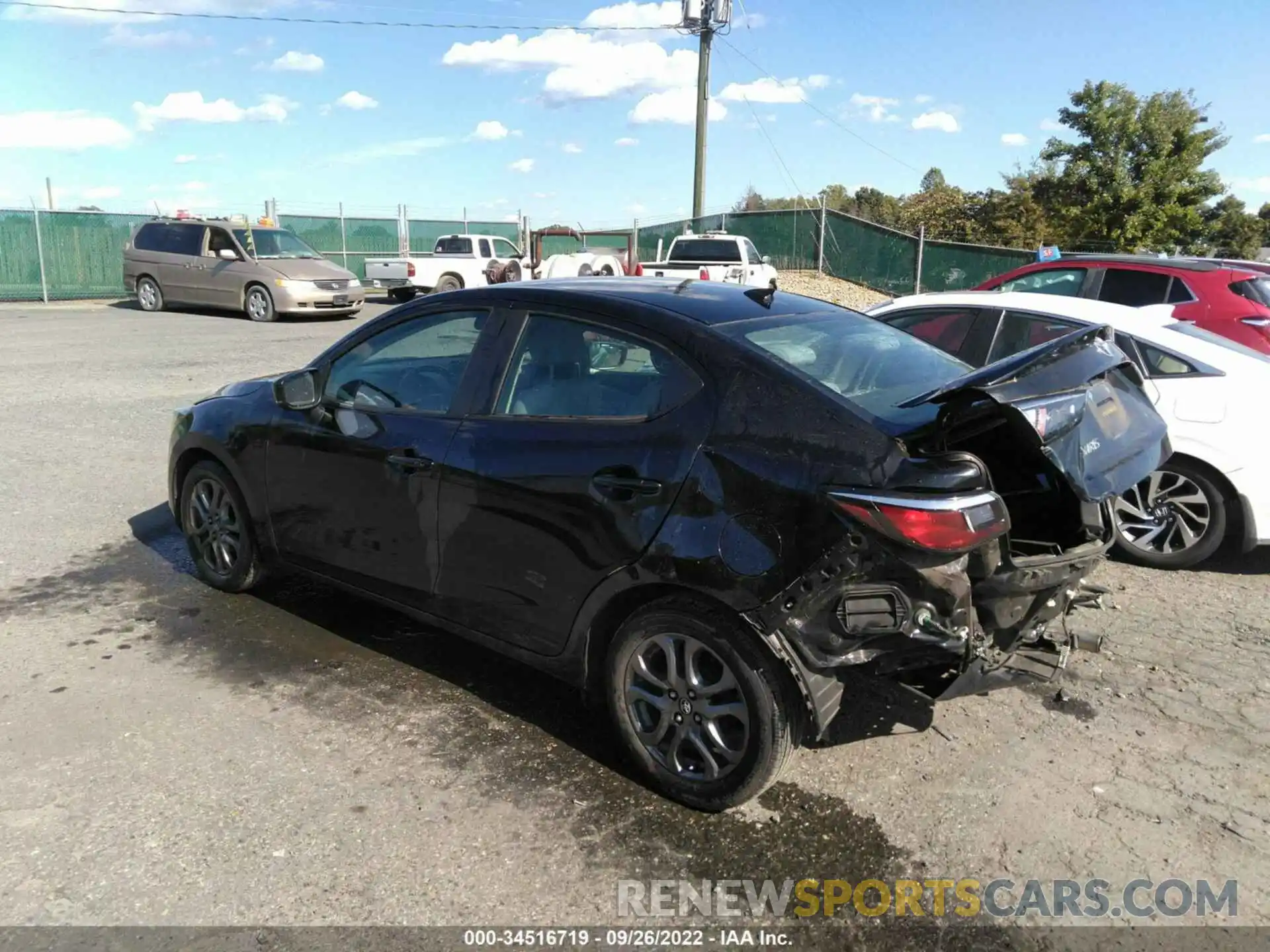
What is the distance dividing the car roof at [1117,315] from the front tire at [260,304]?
1453 cm

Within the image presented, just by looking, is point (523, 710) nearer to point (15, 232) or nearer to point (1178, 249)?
point (15, 232)

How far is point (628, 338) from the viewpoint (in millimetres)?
3414

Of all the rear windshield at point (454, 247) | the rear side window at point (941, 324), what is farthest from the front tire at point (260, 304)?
the rear side window at point (941, 324)

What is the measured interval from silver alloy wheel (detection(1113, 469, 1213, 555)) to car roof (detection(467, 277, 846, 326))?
2.67 m

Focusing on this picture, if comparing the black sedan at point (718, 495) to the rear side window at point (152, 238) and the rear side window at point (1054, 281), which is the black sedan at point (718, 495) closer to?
the rear side window at point (1054, 281)

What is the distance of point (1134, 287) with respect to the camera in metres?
9.19

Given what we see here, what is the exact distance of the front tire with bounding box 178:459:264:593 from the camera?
475cm

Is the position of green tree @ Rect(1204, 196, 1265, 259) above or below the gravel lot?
above

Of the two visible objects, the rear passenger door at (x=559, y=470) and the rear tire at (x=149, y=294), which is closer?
the rear passenger door at (x=559, y=470)

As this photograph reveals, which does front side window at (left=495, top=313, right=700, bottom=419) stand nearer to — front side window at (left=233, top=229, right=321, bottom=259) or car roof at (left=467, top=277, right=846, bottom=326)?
car roof at (left=467, top=277, right=846, bottom=326)

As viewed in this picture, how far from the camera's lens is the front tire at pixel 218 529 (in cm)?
475

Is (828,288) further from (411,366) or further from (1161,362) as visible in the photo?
(411,366)

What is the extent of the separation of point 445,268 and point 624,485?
849 inches

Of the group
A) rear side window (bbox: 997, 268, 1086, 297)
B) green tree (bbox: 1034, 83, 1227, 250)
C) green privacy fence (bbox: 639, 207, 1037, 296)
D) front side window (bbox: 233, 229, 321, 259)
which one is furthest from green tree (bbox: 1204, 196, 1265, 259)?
front side window (bbox: 233, 229, 321, 259)
